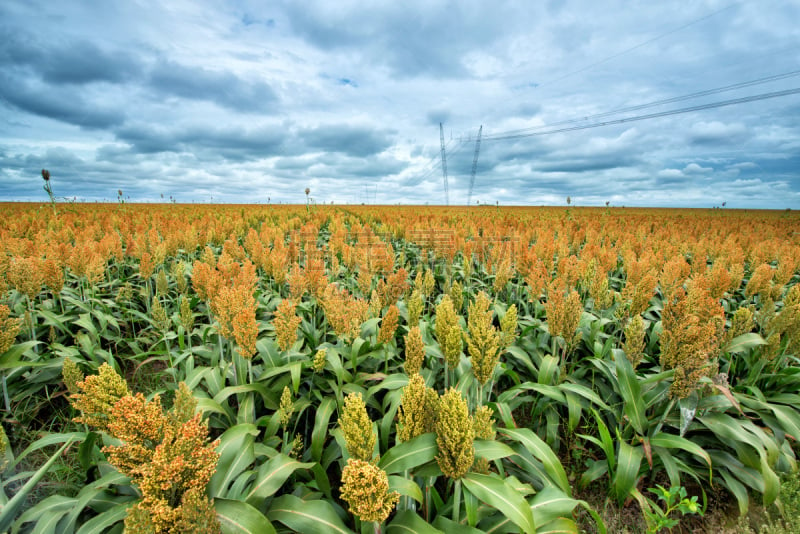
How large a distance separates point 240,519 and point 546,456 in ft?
6.05

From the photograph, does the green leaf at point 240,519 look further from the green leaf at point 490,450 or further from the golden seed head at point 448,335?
the golden seed head at point 448,335

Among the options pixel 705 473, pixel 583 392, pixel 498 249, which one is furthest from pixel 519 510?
pixel 498 249

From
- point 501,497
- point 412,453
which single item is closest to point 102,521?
point 412,453

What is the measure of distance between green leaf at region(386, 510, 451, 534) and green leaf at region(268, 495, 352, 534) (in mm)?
234

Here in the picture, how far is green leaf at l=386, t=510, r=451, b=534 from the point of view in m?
1.68

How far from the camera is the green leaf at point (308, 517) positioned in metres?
1.73

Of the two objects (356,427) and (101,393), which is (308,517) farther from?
(101,393)

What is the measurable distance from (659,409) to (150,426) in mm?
3736

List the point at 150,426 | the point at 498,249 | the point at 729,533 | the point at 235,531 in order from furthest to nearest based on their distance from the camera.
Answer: the point at 498,249
the point at 729,533
the point at 235,531
the point at 150,426

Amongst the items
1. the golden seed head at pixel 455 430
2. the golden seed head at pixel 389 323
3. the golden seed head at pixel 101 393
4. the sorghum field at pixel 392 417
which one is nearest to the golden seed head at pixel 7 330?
the sorghum field at pixel 392 417

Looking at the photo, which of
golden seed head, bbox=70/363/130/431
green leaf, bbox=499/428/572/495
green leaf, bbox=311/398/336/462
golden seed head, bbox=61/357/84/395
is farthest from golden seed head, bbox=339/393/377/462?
golden seed head, bbox=61/357/84/395

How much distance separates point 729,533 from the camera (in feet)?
7.98

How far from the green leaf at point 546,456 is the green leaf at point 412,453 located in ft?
2.93

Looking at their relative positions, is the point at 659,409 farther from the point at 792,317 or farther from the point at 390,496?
the point at 390,496
